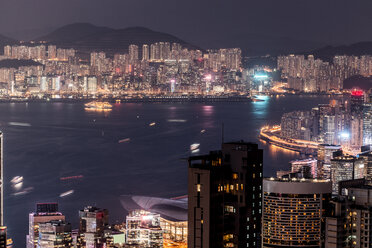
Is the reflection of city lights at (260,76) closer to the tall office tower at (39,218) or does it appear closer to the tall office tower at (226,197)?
the tall office tower at (39,218)

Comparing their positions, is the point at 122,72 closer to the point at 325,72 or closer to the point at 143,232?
the point at 325,72

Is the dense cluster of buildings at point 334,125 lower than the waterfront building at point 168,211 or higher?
higher

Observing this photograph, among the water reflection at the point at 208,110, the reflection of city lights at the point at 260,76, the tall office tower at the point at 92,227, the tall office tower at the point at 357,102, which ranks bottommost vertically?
the tall office tower at the point at 92,227

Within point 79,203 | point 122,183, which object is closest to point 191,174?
point 79,203

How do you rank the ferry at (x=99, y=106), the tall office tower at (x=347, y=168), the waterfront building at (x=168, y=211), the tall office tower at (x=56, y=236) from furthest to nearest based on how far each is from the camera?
1. the ferry at (x=99, y=106)
2. the tall office tower at (x=347, y=168)
3. the waterfront building at (x=168, y=211)
4. the tall office tower at (x=56, y=236)

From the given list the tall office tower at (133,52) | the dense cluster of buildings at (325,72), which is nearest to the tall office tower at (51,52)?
the tall office tower at (133,52)

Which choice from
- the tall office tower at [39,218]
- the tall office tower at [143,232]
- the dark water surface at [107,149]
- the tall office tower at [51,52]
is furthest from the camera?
the tall office tower at [51,52]

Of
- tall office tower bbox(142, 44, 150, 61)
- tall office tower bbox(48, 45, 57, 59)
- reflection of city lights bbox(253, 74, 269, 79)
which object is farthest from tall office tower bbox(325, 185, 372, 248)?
tall office tower bbox(142, 44, 150, 61)
